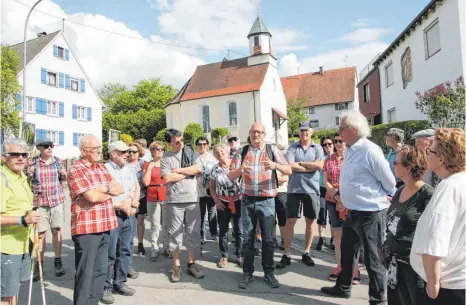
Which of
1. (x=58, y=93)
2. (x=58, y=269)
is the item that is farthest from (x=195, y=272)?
(x=58, y=93)

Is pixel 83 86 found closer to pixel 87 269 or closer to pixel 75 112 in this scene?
pixel 75 112

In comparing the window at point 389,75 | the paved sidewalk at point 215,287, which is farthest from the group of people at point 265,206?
the window at point 389,75

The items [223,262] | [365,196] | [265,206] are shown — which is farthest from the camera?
[223,262]

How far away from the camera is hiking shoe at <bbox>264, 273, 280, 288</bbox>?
4.72m

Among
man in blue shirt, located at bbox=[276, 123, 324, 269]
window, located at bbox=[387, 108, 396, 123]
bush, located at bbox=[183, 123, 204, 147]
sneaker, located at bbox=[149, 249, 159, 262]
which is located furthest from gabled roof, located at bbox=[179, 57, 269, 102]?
sneaker, located at bbox=[149, 249, 159, 262]

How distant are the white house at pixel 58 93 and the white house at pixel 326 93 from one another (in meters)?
26.9

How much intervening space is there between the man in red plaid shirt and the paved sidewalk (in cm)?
75

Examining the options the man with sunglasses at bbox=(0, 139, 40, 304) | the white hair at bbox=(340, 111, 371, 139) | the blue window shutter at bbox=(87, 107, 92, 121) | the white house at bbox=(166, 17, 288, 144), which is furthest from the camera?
the blue window shutter at bbox=(87, 107, 92, 121)

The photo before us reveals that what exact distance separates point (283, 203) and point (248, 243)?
1.40 metres

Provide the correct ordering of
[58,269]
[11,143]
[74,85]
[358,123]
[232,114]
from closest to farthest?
1. [11,143]
2. [358,123]
3. [58,269]
4. [74,85]
5. [232,114]

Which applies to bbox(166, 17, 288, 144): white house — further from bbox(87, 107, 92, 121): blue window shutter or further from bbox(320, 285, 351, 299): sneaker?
bbox(320, 285, 351, 299): sneaker

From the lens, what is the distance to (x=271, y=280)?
477cm

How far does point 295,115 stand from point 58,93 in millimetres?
27326

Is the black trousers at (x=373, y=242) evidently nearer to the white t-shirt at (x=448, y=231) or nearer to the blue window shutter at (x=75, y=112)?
the white t-shirt at (x=448, y=231)
